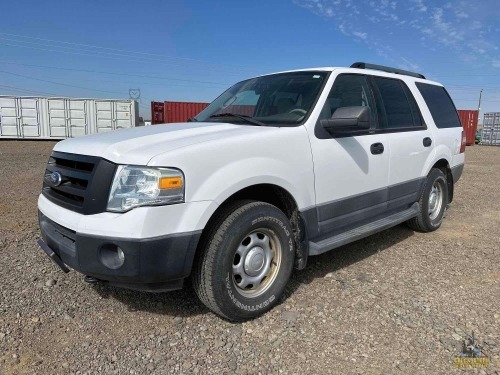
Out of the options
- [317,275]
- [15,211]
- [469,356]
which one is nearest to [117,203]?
[317,275]

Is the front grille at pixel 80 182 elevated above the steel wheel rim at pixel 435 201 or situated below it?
above

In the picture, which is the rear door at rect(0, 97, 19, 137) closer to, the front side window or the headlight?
the front side window

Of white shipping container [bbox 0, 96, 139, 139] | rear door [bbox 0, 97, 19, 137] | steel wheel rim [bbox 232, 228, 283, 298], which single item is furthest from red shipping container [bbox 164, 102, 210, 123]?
steel wheel rim [bbox 232, 228, 283, 298]

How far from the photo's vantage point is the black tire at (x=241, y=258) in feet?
8.65

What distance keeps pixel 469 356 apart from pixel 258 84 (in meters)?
2.95

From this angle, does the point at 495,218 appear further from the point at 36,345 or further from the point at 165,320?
the point at 36,345

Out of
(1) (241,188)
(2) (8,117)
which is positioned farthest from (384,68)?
(2) (8,117)

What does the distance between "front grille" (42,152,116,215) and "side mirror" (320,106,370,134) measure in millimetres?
1756

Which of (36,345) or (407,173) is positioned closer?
(36,345)

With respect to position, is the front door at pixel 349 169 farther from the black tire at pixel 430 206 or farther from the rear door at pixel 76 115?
the rear door at pixel 76 115

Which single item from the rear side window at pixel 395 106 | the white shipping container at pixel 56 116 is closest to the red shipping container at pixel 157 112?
the white shipping container at pixel 56 116

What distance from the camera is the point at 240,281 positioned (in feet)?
9.57

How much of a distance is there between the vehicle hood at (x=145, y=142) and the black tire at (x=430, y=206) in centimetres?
271
